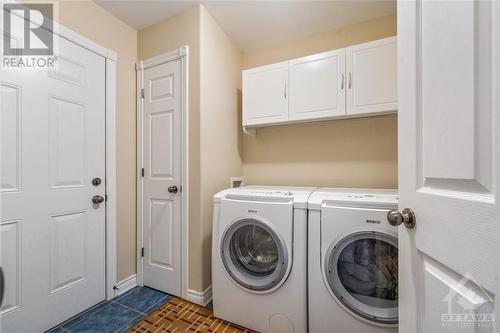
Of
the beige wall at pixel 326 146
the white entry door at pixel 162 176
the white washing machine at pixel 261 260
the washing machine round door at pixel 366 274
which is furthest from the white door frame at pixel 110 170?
the washing machine round door at pixel 366 274

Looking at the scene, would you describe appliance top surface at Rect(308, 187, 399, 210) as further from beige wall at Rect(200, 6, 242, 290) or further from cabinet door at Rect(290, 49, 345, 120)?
beige wall at Rect(200, 6, 242, 290)

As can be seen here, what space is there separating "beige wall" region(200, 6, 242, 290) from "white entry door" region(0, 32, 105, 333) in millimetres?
811

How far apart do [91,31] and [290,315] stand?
2.49m

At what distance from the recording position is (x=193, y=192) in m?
1.77

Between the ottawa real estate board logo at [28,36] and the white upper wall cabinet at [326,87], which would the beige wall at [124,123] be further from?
the white upper wall cabinet at [326,87]

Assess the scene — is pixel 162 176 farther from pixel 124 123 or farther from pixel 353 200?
pixel 353 200

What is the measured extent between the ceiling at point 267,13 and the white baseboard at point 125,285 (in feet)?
7.52

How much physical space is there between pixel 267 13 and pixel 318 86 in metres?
0.79

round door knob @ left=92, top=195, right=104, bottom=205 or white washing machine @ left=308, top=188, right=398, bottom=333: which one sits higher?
round door knob @ left=92, top=195, right=104, bottom=205

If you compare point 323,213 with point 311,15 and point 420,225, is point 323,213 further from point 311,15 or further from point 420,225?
point 311,15

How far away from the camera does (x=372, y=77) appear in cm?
157

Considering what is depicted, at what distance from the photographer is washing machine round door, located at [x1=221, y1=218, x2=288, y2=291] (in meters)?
1.38

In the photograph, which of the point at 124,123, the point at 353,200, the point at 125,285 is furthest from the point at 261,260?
the point at 124,123

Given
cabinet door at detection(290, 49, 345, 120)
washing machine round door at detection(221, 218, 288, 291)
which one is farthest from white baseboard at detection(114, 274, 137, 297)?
cabinet door at detection(290, 49, 345, 120)
